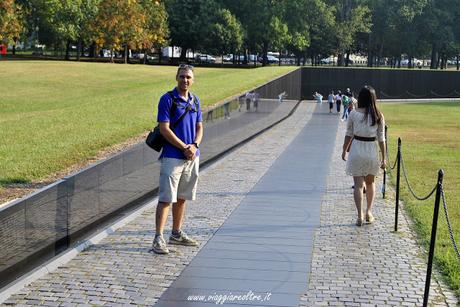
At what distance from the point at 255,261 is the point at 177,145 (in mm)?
1428

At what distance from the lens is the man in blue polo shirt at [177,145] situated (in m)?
6.75

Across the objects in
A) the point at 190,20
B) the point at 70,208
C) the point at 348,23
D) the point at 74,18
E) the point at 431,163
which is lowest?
the point at 431,163

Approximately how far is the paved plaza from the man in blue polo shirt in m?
0.58

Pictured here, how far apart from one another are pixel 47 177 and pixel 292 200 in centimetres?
374

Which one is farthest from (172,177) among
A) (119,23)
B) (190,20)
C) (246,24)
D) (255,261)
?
(246,24)

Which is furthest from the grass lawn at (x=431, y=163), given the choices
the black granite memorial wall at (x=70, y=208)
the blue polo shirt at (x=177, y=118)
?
the black granite memorial wall at (x=70, y=208)

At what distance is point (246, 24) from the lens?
238 ft

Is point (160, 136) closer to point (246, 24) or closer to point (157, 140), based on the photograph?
point (157, 140)

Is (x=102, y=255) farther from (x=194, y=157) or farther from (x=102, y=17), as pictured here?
(x=102, y=17)

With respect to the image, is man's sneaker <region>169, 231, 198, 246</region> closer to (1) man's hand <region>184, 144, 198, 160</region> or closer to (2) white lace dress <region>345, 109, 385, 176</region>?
(1) man's hand <region>184, 144, 198, 160</region>

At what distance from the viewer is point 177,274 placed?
6.38 m

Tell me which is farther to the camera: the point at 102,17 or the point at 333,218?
the point at 102,17

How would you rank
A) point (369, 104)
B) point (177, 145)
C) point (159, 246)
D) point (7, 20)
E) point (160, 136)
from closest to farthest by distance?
point (177, 145) → point (160, 136) → point (159, 246) → point (369, 104) → point (7, 20)

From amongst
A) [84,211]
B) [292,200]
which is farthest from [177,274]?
[292,200]
